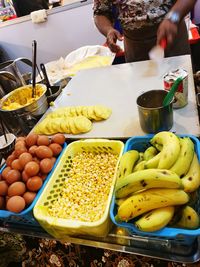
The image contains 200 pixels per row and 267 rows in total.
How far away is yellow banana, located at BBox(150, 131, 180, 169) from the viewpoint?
0.74m

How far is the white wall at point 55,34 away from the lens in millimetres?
3417

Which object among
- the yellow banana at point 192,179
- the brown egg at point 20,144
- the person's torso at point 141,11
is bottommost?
the yellow banana at point 192,179

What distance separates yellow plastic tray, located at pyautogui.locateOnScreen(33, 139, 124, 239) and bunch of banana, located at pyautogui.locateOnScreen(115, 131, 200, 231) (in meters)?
0.10

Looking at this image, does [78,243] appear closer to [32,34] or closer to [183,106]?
[183,106]

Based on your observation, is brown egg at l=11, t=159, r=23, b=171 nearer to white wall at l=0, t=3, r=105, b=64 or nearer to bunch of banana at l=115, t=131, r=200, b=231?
bunch of banana at l=115, t=131, r=200, b=231

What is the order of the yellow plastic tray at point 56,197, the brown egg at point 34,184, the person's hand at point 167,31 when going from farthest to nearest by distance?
1. the person's hand at point 167,31
2. the brown egg at point 34,184
3. the yellow plastic tray at point 56,197

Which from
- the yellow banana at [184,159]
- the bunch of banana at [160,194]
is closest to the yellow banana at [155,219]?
the bunch of banana at [160,194]

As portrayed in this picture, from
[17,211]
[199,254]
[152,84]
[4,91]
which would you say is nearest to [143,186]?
[199,254]

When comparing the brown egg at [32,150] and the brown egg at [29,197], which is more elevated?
the brown egg at [32,150]

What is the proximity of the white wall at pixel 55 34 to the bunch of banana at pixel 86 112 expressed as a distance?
2480mm

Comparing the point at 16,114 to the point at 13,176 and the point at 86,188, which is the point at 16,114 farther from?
the point at 86,188

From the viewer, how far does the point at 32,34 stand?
11.9 feet

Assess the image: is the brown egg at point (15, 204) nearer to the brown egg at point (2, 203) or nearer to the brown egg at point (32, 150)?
the brown egg at point (2, 203)

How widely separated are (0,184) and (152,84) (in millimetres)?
1001
